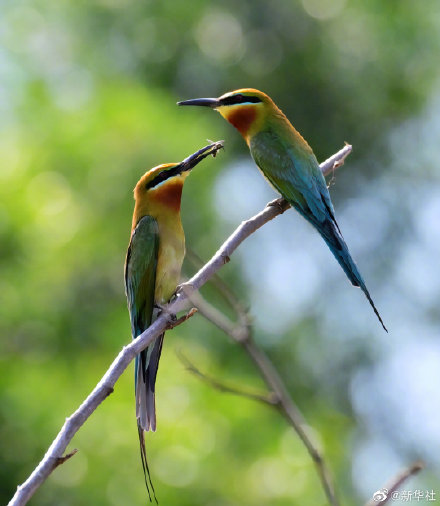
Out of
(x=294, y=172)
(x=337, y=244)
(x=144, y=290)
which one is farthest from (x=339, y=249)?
(x=144, y=290)

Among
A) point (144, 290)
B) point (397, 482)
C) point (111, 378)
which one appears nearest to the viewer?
point (397, 482)

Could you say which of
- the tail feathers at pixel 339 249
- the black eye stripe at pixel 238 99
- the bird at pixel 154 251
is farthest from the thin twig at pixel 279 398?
the black eye stripe at pixel 238 99

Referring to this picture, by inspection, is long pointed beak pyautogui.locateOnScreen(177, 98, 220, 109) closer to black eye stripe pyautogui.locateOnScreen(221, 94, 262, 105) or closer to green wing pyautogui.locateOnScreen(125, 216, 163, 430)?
black eye stripe pyautogui.locateOnScreen(221, 94, 262, 105)

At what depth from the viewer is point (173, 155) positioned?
4.25m

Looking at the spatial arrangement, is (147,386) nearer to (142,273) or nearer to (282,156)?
(142,273)

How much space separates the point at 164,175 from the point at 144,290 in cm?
33

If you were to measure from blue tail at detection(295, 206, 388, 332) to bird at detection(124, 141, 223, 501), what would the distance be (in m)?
0.31

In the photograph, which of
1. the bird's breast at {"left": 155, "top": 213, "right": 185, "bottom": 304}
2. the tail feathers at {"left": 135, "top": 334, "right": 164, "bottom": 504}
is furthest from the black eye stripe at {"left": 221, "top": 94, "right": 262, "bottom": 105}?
the tail feathers at {"left": 135, "top": 334, "right": 164, "bottom": 504}

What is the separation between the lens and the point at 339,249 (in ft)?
7.12

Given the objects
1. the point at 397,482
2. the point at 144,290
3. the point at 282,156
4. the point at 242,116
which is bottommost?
the point at 397,482

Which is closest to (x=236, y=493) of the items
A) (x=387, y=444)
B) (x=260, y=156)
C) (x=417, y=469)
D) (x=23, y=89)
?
(x=260, y=156)

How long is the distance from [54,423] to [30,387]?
215mm

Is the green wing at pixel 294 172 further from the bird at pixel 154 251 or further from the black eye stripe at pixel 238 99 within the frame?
the bird at pixel 154 251

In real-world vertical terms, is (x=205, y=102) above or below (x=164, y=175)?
above
